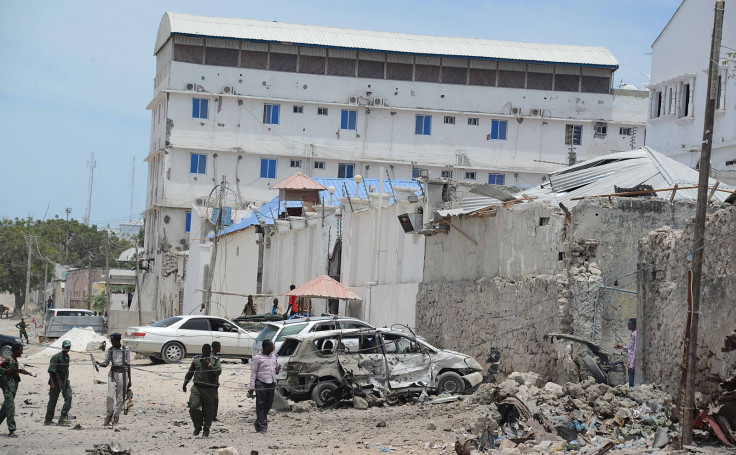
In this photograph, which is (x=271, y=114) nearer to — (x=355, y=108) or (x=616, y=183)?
(x=355, y=108)

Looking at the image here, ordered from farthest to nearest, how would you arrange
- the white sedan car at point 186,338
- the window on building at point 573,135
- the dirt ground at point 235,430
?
the window on building at point 573,135, the white sedan car at point 186,338, the dirt ground at point 235,430

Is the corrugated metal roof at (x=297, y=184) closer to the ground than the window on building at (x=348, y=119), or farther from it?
closer to the ground

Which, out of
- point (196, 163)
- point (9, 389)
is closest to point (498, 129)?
point (196, 163)

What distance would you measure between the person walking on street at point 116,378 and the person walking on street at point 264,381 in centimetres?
239

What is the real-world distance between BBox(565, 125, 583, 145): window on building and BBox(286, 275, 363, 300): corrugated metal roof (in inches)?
1575

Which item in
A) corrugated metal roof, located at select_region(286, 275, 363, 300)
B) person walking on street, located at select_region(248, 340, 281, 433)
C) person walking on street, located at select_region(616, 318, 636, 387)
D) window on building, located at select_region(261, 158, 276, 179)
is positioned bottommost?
person walking on street, located at select_region(248, 340, 281, 433)

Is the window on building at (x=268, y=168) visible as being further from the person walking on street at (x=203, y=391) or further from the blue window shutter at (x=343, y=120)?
the person walking on street at (x=203, y=391)

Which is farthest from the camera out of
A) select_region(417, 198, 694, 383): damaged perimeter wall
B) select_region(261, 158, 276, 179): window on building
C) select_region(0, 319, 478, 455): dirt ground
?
select_region(261, 158, 276, 179): window on building

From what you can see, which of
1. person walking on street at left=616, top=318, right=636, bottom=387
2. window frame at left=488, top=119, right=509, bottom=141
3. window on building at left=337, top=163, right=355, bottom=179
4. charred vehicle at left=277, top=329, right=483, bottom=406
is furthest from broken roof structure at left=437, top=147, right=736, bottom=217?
window frame at left=488, top=119, right=509, bottom=141

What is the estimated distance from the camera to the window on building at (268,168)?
64.2 meters

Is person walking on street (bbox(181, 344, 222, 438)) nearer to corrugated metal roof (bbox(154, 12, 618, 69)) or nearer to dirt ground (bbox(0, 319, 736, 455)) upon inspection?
dirt ground (bbox(0, 319, 736, 455))

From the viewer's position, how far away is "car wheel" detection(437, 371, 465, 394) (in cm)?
1945

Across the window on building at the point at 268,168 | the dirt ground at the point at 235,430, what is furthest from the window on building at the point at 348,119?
the dirt ground at the point at 235,430

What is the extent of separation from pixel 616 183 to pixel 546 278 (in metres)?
2.71
